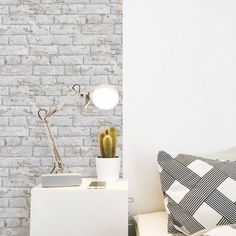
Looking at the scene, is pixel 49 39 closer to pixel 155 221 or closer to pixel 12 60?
pixel 12 60

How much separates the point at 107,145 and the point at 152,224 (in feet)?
1.48

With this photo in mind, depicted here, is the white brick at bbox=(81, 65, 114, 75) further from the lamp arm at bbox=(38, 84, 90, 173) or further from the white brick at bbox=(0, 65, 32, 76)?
the white brick at bbox=(0, 65, 32, 76)

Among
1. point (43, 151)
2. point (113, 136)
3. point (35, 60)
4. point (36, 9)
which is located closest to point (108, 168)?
point (113, 136)

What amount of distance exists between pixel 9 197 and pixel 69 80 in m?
0.75

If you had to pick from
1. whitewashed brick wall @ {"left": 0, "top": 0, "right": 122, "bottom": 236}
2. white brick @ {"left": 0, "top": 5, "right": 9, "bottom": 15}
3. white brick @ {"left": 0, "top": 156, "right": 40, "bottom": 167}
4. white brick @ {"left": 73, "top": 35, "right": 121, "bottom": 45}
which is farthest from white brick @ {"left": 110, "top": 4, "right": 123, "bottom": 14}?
white brick @ {"left": 0, "top": 156, "right": 40, "bottom": 167}

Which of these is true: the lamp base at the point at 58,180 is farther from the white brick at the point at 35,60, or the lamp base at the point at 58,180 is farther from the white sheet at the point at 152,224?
Result: the white brick at the point at 35,60

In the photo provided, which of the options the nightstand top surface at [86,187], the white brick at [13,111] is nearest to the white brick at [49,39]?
the white brick at [13,111]

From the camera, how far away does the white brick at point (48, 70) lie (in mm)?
1837

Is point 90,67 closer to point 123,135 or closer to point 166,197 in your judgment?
point 123,135

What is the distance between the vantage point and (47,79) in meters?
1.83

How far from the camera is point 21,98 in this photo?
1.82 m

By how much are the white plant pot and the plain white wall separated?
0.17 m

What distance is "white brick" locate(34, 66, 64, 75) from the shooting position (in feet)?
6.03

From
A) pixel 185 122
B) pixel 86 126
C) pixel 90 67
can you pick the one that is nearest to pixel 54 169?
pixel 86 126
